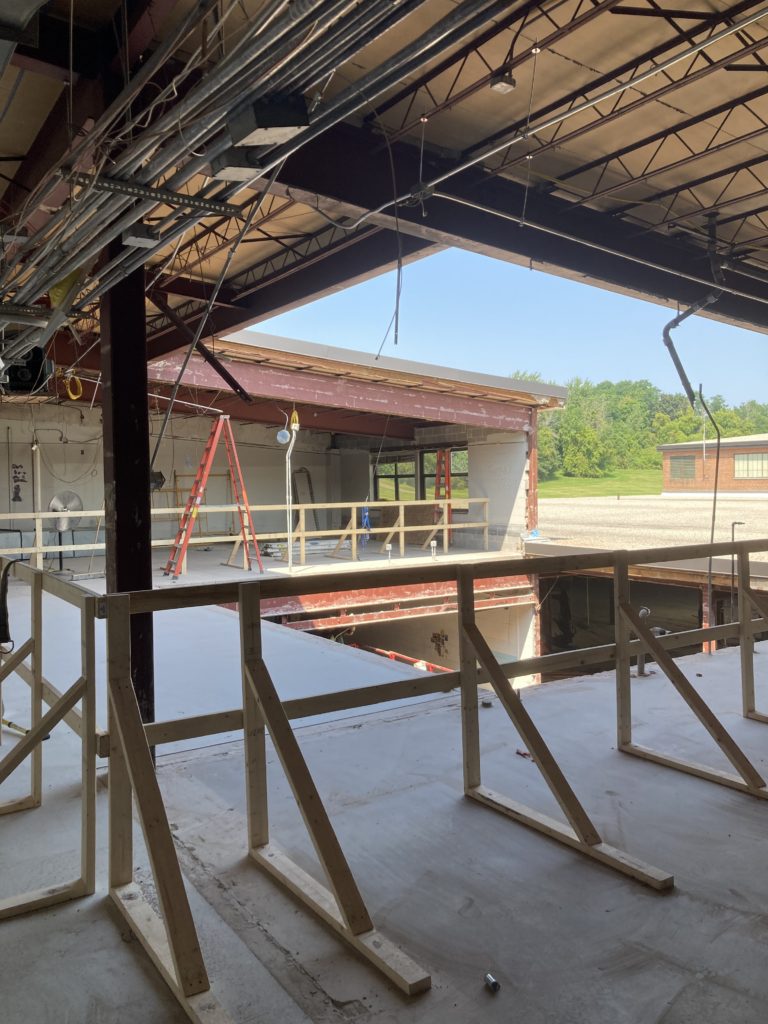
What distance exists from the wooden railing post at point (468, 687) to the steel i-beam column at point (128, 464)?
1691 mm

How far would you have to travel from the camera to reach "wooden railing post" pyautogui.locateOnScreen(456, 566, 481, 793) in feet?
11.3

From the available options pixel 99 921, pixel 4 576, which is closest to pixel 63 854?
pixel 99 921

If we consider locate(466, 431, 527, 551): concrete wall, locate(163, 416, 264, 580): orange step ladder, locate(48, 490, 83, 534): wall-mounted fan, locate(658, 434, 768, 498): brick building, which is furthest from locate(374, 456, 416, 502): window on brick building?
locate(658, 434, 768, 498): brick building

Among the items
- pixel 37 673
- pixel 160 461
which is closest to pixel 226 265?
pixel 37 673

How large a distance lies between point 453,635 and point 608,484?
29.4m

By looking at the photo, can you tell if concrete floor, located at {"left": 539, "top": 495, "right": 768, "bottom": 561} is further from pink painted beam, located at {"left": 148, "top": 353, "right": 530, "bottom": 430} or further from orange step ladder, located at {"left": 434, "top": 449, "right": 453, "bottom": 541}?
pink painted beam, located at {"left": 148, "top": 353, "right": 530, "bottom": 430}

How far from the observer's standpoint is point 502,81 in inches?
141

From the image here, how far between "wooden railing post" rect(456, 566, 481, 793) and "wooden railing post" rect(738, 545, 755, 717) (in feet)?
6.66

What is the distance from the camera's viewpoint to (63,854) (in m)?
2.94

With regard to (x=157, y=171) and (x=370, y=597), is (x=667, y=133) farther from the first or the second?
(x=370, y=597)

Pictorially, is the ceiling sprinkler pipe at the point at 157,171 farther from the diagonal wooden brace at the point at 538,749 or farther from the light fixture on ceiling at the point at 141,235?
the diagonal wooden brace at the point at 538,749

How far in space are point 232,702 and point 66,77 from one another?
12.7 feet

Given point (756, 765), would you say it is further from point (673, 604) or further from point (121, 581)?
point (673, 604)

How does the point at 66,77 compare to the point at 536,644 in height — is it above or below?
above
